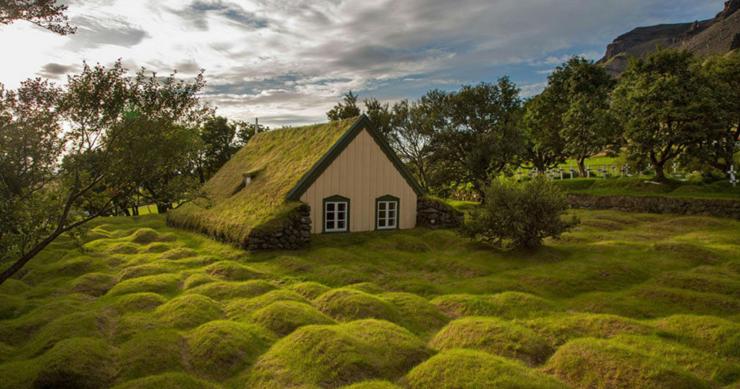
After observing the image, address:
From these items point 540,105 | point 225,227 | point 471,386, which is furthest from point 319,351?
point 540,105

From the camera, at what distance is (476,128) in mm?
40312

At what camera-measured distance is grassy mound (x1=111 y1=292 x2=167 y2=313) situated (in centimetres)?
1421

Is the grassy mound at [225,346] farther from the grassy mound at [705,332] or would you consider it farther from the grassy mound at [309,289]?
the grassy mound at [705,332]

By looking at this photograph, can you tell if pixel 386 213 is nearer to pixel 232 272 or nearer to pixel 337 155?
pixel 337 155

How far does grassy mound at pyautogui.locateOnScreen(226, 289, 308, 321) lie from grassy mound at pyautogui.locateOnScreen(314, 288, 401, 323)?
932mm

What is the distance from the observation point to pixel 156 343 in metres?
10.8

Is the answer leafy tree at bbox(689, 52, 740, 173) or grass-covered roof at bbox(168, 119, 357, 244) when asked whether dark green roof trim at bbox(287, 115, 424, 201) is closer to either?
grass-covered roof at bbox(168, 119, 357, 244)

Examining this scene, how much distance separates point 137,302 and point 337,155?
13202 mm

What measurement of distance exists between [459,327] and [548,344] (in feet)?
7.35

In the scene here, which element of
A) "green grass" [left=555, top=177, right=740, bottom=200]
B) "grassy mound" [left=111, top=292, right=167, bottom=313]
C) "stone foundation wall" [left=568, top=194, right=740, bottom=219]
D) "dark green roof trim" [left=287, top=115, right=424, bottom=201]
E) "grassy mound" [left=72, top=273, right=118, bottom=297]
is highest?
"dark green roof trim" [left=287, top=115, right=424, bottom=201]

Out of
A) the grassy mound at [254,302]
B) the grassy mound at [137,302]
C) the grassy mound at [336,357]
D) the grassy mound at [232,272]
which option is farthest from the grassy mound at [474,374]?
the grassy mound at [232,272]

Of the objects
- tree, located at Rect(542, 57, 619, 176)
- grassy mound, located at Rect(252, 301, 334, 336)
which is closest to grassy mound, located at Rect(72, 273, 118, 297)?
grassy mound, located at Rect(252, 301, 334, 336)

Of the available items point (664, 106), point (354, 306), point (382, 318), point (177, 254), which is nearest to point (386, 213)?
point (177, 254)

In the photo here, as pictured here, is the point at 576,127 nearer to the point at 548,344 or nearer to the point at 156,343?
the point at 548,344
